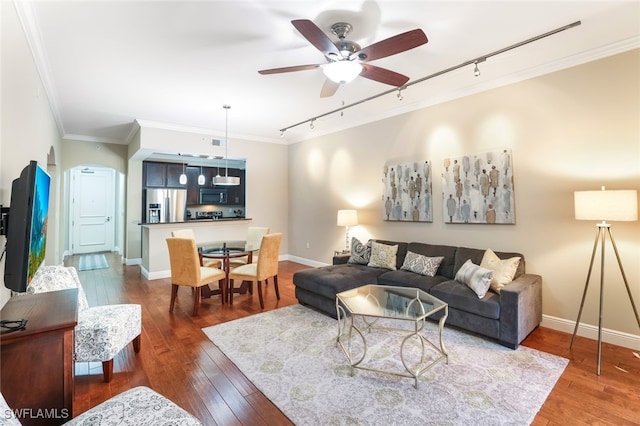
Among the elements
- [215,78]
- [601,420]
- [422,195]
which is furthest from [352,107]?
[601,420]

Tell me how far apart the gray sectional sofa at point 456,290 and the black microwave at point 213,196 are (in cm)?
530

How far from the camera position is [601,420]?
6.36 feet

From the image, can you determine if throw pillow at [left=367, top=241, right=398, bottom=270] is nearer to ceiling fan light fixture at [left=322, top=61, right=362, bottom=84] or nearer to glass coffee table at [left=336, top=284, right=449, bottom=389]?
glass coffee table at [left=336, top=284, right=449, bottom=389]

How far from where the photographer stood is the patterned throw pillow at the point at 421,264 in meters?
3.86

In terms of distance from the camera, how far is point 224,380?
2412mm

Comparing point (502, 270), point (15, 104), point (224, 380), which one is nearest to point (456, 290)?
point (502, 270)

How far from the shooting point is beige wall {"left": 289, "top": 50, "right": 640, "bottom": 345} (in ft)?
9.49

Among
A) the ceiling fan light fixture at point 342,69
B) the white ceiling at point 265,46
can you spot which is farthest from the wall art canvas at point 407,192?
the ceiling fan light fixture at point 342,69

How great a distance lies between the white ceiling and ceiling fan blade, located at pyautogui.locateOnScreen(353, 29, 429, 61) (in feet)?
1.14

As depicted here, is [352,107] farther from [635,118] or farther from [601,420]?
[601,420]

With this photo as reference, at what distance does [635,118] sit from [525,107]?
936mm

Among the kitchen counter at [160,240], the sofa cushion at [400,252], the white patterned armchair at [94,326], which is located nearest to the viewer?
the white patterned armchair at [94,326]

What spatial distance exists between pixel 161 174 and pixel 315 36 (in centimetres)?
675

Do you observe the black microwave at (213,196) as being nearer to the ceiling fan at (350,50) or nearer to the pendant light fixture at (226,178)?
the pendant light fixture at (226,178)
